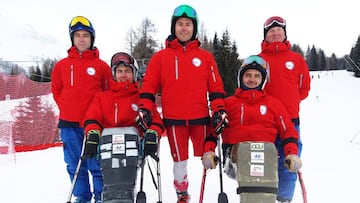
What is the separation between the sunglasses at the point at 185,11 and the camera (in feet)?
12.7

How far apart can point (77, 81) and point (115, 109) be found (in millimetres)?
679

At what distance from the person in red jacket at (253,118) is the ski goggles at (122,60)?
1.19m

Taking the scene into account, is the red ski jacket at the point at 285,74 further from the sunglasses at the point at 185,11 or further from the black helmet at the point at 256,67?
the sunglasses at the point at 185,11

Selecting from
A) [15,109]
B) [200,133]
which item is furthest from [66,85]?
[15,109]

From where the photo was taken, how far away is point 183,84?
148 inches

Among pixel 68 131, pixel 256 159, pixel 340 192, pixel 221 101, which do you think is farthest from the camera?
pixel 340 192

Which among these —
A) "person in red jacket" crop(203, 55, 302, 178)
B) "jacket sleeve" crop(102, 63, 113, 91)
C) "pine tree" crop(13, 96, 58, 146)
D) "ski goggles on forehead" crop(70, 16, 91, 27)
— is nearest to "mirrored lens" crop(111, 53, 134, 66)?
"jacket sleeve" crop(102, 63, 113, 91)

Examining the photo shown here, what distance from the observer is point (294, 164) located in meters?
3.22

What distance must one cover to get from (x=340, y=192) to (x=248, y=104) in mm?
2309

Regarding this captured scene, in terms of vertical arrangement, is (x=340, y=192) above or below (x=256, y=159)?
below

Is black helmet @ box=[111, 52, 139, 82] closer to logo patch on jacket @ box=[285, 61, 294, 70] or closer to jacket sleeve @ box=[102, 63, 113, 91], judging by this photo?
jacket sleeve @ box=[102, 63, 113, 91]

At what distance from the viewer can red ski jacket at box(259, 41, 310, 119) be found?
12.9 ft

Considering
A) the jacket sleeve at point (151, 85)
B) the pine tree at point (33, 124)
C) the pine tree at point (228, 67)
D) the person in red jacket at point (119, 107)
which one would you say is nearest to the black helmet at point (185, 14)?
→ the jacket sleeve at point (151, 85)

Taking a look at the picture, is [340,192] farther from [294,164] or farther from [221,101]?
[221,101]
